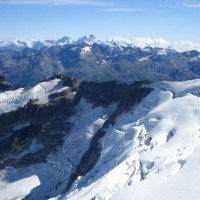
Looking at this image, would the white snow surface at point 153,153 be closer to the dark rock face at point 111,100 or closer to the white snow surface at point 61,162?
the dark rock face at point 111,100

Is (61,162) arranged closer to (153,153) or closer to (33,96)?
(153,153)

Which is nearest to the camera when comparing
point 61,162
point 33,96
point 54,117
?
point 61,162

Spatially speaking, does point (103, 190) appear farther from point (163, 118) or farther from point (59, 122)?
point (59, 122)

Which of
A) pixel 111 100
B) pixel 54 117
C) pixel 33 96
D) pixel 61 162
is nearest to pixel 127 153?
pixel 61 162

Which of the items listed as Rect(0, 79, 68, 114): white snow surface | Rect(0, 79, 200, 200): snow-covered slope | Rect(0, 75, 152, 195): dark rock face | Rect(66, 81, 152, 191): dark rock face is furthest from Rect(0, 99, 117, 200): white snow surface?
Rect(0, 79, 68, 114): white snow surface

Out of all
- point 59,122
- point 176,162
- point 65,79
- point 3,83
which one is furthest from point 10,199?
point 3,83

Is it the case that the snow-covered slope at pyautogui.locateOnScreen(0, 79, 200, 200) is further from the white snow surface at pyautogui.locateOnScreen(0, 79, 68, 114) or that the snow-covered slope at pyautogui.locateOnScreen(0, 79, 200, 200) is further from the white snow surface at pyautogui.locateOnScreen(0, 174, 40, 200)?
the white snow surface at pyautogui.locateOnScreen(0, 79, 68, 114)
